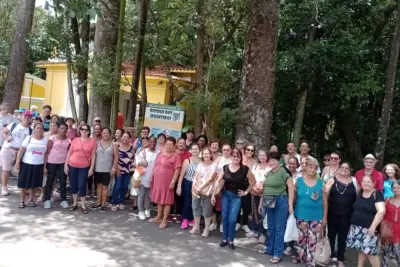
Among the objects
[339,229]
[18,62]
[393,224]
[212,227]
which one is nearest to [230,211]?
[212,227]

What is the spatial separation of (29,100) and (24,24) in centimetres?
1191

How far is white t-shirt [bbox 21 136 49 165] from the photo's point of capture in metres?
7.32

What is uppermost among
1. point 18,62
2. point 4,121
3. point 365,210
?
point 18,62

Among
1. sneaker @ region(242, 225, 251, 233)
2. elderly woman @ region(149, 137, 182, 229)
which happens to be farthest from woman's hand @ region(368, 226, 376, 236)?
elderly woman @ region(149, 137, 182, 229)

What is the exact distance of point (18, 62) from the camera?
38.8 feet

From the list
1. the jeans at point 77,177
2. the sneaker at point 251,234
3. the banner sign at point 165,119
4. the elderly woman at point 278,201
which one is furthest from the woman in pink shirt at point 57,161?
the elderly woman at point 278,201

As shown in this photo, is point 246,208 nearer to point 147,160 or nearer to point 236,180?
point 236,180

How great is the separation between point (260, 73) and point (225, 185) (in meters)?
3.14

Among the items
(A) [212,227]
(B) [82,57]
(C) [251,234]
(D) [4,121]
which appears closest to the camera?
(C) [251,234]

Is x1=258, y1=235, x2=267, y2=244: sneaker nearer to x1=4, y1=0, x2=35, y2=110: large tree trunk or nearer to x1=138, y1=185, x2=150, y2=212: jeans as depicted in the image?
x1=138, y1=185, x2=150, y2=212: jeans

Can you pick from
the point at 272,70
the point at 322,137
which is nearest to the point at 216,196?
the point at 272,70

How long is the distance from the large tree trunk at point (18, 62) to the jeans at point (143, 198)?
20.6ft

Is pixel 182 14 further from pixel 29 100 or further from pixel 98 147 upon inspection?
pixel 29 100

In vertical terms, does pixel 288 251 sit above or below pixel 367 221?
below
